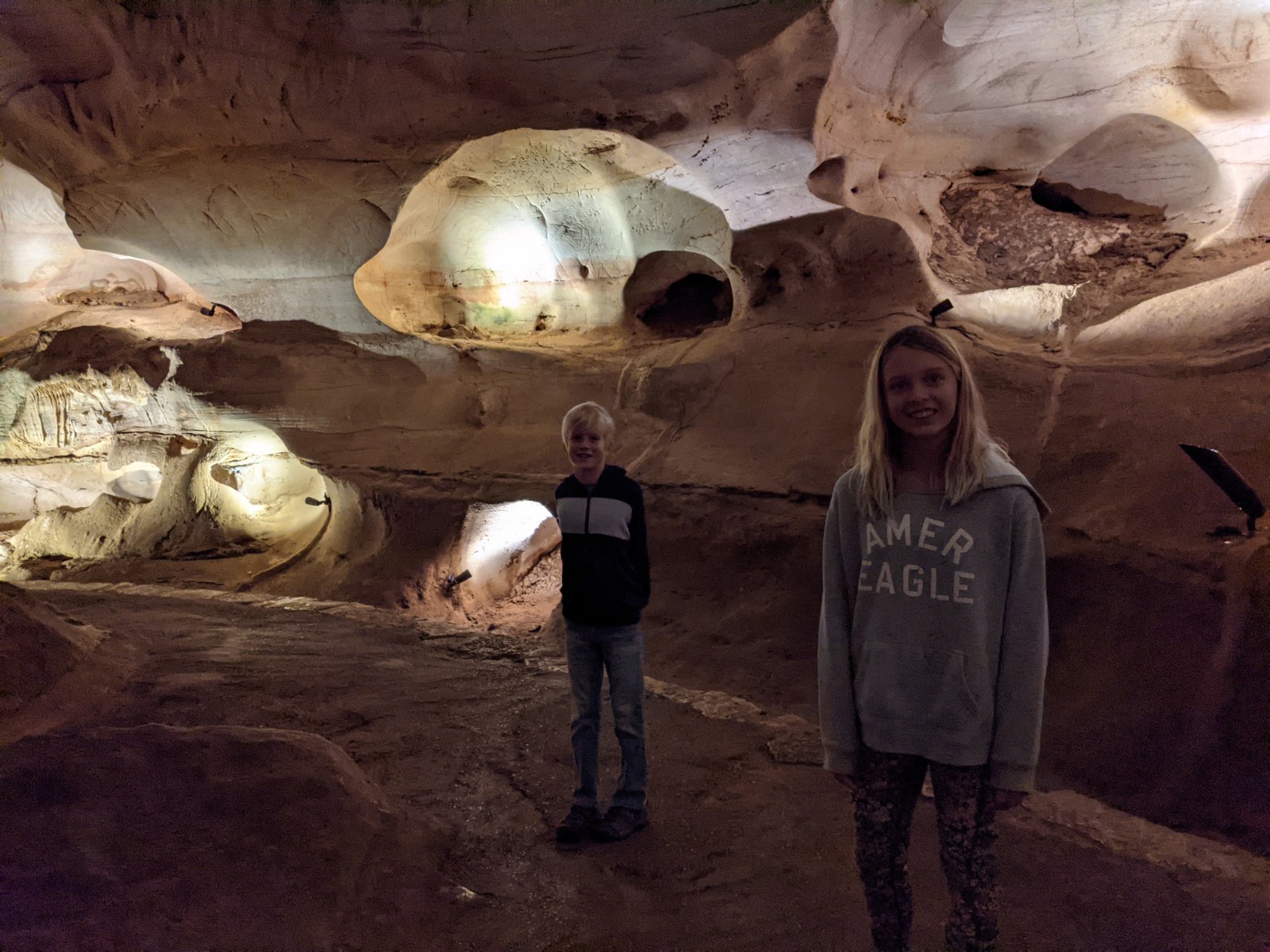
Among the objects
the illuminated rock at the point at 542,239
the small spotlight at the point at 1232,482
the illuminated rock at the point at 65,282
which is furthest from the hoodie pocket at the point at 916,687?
the illuminated rock at the point at 65,282

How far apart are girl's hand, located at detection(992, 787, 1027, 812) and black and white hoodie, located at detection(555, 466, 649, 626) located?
1.30 meters

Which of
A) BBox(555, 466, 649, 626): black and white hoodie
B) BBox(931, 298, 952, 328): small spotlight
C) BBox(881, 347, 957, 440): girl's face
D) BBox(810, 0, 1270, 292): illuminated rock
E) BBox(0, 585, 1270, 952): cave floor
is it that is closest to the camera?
BBox(881, 347, 957, 440): girl's face

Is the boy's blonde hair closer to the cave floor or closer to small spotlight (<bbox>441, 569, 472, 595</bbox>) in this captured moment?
the cave floor

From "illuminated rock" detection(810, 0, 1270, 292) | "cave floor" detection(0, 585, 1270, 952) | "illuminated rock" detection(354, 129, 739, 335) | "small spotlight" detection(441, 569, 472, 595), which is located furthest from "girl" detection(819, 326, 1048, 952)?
"illuminated rock" detection(354, 129, 739, 335)

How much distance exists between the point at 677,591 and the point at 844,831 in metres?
3.22

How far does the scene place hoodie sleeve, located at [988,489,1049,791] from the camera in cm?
150

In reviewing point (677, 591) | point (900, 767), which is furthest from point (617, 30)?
point (900, 767)

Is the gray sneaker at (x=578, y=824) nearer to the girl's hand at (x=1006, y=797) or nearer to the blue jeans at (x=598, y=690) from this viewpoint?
the blue jeans at (x=598, y=690)

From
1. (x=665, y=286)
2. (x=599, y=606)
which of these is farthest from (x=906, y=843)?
(x=665, y=286)

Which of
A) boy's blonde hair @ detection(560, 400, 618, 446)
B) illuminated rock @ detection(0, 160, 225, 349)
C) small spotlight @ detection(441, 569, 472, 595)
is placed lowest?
small spotlight @ detection(441, 569, 472, 595)

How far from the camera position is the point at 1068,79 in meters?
6.73

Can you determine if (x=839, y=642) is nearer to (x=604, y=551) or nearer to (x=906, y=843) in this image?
(x=906, y=843)

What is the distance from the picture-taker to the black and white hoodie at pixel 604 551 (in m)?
2.58

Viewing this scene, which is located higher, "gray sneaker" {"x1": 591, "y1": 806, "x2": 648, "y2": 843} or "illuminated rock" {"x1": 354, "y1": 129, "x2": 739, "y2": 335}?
"illuminated rock" {"x1": 354, "y1": 129, "x2": 739, "y2": 335}
